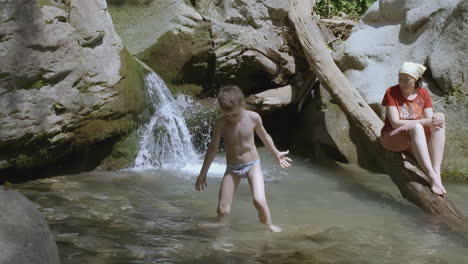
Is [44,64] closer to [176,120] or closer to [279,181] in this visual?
[176,120]

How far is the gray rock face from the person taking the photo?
2461 mm

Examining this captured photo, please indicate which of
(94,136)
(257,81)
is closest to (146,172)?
(94,136)

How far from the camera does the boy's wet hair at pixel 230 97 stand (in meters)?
4.19

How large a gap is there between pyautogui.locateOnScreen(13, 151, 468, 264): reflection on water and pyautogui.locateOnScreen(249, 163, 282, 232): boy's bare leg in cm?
9

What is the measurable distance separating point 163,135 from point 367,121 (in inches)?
102

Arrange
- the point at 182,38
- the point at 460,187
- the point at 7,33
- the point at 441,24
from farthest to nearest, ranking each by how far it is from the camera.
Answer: the point at 182,38, the point at 441,24, the point at 460,187, the point at 7,33

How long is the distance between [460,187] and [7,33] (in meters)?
5.04

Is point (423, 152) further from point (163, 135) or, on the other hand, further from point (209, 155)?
point (163, 135)

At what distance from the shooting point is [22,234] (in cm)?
257

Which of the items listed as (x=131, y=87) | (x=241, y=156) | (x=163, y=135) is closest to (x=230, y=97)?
(x=241, y=156)

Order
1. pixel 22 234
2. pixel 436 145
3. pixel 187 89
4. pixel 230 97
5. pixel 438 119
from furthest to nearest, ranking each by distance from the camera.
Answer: pixel 187 89, pixel 436 145, pixel 438 119, pixel 230 97, pixel 22 234


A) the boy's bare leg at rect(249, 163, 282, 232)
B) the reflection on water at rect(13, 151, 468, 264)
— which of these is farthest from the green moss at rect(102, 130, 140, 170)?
the boy's bare leg at rect(249, 163, 282, 232)

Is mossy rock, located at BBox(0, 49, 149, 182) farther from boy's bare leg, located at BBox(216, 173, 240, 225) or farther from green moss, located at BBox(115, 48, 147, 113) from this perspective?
boy's bare leg, located at BBox(216, 173, 240, 225)

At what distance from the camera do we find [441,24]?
7086 mm
